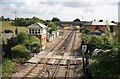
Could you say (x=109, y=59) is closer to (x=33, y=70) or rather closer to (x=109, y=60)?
(x=109, y=60)

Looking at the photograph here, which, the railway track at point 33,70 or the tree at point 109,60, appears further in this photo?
the railway track at point 33,70

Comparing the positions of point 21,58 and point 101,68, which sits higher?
point 101,68

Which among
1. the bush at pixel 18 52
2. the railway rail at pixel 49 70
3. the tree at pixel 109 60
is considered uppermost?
the tree at pixel 109 60

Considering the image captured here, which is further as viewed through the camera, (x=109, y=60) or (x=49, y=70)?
(x=49, y=70)

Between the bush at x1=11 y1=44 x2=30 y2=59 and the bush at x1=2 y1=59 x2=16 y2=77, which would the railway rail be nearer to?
the bush at x1=2 y1=59 x2=16 y2=77

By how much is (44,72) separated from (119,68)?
36.0ft

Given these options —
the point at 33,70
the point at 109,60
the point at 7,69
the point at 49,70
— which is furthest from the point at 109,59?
the point at 7,69

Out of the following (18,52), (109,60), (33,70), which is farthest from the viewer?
(18,52)

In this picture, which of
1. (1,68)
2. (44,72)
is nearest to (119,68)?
(44,72)

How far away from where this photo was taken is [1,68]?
72.1ft

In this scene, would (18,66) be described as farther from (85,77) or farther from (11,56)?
(85,77)

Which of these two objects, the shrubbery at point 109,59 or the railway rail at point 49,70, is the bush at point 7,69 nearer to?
the railway rail at point 49,70

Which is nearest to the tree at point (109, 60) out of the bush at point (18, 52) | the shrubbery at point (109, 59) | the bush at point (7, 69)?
the shrubbery at point (109, 59)

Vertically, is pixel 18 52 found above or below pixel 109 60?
below
